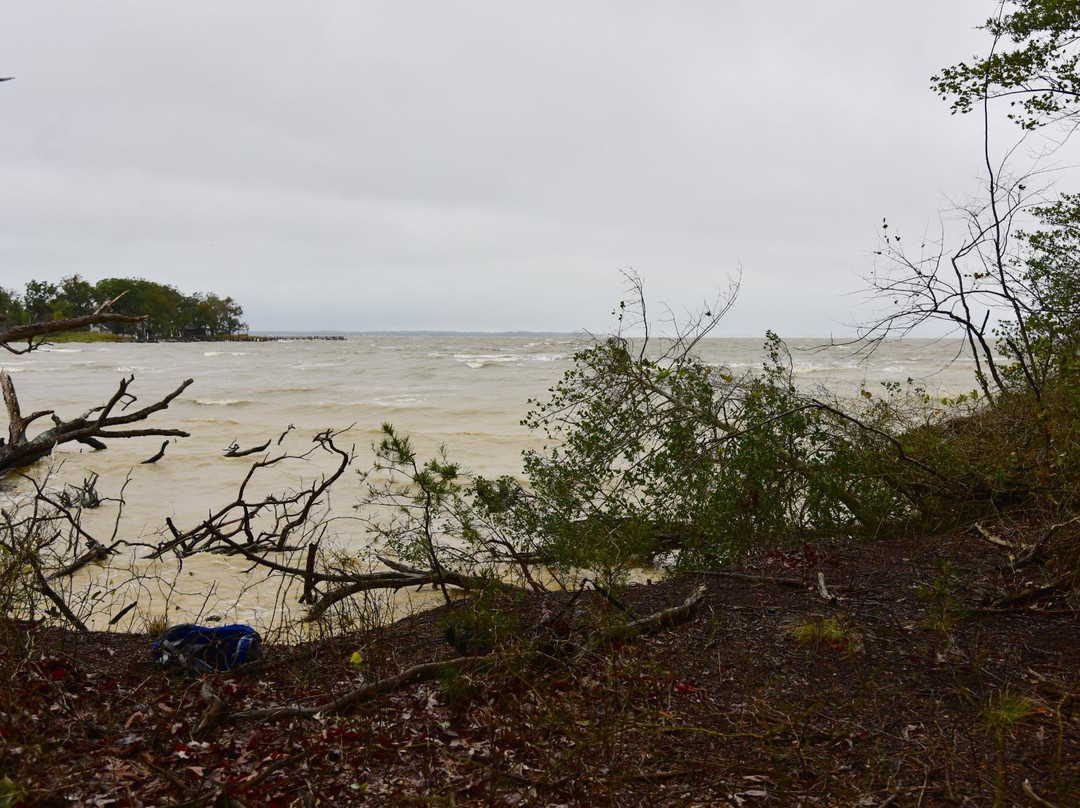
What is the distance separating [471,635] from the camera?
4145mm

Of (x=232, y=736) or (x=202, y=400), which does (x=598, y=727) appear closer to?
(x=232, y=736)

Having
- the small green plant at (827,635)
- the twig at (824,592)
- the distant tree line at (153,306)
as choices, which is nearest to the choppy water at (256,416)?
the twig at (824,592)

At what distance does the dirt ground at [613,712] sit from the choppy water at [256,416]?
1.69m

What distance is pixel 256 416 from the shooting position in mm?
23125

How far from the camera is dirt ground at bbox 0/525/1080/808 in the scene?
111 inches

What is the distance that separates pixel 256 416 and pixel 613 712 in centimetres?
2185

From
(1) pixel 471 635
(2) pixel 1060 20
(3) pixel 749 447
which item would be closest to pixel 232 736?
(1) pixel 471 635

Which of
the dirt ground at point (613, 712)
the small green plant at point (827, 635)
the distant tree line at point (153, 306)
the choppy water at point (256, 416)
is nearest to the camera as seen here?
the dirt ground at point (613, 712)

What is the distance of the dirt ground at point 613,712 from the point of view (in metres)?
2.82

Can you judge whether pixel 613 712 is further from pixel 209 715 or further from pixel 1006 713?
pixel 209 715

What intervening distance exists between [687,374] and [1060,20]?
16.1ft

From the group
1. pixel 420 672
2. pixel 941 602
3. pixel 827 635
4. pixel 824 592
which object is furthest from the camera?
pixel 824 592

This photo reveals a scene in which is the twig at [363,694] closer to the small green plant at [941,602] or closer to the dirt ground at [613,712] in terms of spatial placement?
the dirt ground at [613,712]

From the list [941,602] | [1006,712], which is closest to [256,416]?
[941,602]
